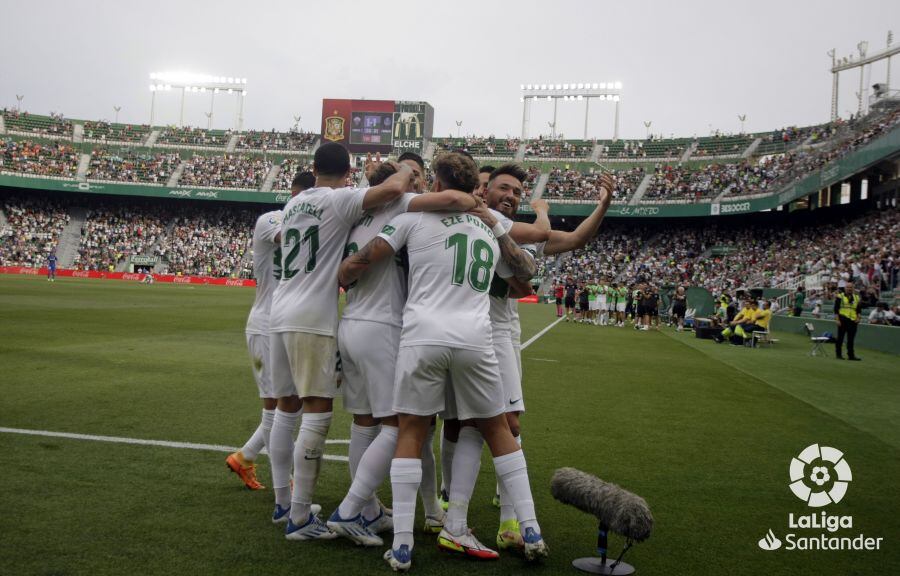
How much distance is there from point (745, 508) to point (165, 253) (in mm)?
59129

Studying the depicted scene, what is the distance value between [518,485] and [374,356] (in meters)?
1.16

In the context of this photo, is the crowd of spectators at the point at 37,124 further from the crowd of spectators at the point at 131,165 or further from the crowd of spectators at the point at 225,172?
the crowd of spectators at the point at 225,172

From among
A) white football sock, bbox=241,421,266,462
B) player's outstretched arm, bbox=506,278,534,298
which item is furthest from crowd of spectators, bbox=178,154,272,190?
player's outstretched arm, bbox=506,278,534,298

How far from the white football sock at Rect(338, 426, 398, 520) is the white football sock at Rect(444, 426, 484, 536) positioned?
17.0 inches

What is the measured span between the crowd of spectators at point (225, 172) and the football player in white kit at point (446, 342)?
196 ft

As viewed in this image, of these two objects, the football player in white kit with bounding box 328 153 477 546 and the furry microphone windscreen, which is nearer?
the furry microphone windscreen

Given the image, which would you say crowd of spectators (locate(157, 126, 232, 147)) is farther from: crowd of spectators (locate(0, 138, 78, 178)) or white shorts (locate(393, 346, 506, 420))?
white shorts (locate(393, 346, 506, 420))

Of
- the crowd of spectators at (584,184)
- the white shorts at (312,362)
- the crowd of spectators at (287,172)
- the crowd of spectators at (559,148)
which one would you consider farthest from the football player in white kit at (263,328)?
the crowd of spectators at (559,148)

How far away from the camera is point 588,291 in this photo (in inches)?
1254

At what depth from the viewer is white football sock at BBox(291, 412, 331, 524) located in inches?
166

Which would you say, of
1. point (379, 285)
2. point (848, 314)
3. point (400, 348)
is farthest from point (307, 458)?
point (848, 314)

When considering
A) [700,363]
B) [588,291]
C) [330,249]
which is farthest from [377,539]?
[588,291]

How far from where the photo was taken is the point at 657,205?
169 feet

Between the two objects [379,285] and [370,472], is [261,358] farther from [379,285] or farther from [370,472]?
[370,472]
